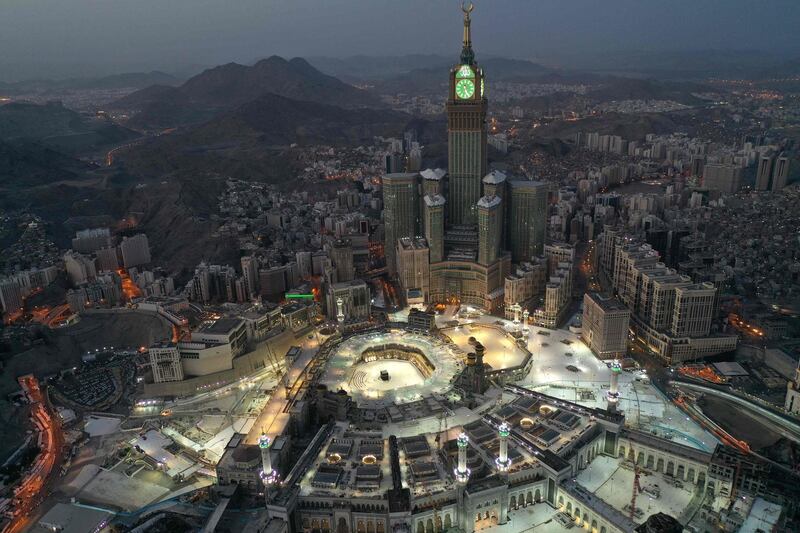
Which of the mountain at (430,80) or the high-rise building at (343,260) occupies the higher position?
the mountain at (430,80)

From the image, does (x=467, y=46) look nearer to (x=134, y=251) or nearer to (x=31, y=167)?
(x=134, y=251)

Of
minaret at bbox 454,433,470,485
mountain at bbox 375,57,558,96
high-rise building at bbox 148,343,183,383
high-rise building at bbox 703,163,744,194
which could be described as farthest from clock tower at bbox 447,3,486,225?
mountain at bbox 375,57,558,96

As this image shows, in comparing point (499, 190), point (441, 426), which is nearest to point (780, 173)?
point (499, 190)

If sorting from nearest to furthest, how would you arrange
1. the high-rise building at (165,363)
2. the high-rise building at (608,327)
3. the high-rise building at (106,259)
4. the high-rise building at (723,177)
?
the high-rise building at (165,363) < the high-rise building at (608,327) < the high-rise building at (106,259) < the high-rise building at (723,177)

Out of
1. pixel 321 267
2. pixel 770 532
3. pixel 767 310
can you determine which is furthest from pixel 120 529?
pixel 767 310

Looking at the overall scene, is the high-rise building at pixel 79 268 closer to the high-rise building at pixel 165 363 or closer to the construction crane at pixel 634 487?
the high-rise building at pixel 165 363

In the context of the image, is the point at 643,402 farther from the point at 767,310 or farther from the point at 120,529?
the point at 120,529

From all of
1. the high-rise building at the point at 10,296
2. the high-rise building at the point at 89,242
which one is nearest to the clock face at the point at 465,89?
the high-rise building at the point at 89,242
